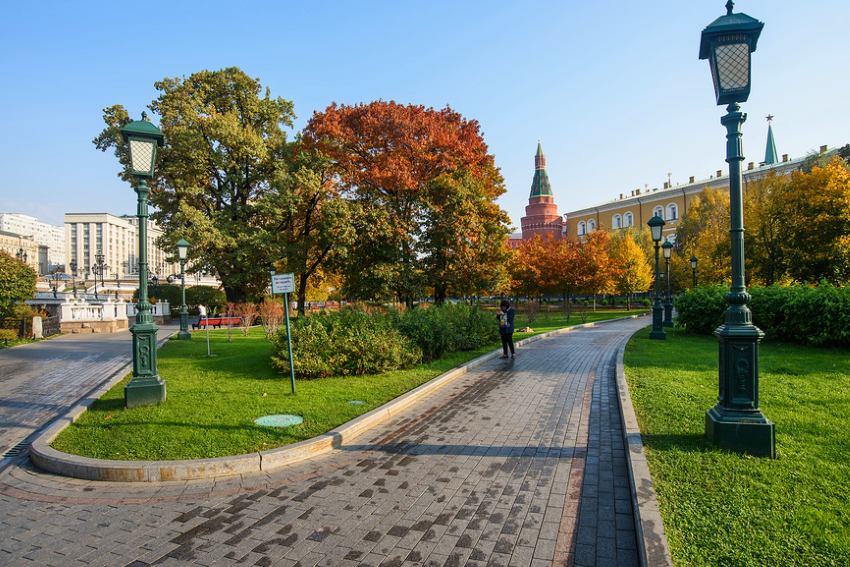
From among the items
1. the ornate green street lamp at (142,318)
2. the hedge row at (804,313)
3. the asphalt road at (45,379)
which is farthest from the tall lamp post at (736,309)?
the asphalt road at (45,379)

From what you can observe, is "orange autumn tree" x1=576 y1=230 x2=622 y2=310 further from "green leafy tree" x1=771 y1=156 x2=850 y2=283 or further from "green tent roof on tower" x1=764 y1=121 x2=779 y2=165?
"green tent roof on tower" x1=764 y1=121 x2=779 y2=165

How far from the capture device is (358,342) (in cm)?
1032

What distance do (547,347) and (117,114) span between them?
27.7 metres

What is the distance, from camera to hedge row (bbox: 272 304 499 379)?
9.99 meters

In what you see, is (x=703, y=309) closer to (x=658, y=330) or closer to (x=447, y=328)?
(x=658, y=330)

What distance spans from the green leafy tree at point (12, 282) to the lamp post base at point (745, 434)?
23781 mm

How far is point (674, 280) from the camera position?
46.8m

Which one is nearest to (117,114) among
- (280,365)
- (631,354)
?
(280,365)

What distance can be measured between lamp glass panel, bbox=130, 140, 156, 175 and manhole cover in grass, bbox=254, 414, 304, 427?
4.63 m

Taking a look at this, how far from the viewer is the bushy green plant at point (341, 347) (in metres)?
9.95

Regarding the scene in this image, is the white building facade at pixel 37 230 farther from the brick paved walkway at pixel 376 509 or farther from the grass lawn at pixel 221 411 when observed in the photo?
the brick paved walkway at pixel 376 509

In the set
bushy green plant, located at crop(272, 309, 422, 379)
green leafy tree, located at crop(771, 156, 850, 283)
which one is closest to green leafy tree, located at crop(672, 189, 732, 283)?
green leafy tree, located at crop(771, 156, 850, 283)

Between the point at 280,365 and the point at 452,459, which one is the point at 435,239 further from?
the point at 452,459

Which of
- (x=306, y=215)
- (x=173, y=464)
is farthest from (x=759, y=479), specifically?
(x=306, y=215)
